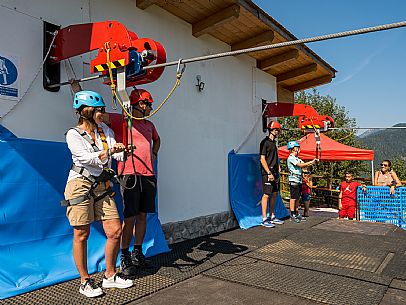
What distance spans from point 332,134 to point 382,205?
14.4 m

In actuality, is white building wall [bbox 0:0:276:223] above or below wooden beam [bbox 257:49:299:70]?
below

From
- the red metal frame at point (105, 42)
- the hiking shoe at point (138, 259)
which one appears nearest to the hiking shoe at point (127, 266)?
the hiking shoe at point (138, 259)

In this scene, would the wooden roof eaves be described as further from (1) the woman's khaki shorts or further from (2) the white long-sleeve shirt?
(1) the woman's khaki shorts

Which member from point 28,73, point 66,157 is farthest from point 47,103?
point 66,157

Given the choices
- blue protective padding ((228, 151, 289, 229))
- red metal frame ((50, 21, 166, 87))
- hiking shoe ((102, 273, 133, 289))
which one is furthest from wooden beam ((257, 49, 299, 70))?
hiking shoe ((102, 273, 133, 289))

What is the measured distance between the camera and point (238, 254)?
423cm

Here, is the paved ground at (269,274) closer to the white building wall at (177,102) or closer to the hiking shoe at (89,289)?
the hiking shoe at (89,289)

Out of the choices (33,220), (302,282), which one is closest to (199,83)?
(33,220)

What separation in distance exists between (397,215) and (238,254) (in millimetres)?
4301

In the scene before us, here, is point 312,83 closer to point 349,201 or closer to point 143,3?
point 349,201

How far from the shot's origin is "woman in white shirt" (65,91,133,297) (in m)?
2.84

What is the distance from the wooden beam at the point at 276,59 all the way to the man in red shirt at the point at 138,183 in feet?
13.7

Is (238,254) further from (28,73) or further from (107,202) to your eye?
(28,73)

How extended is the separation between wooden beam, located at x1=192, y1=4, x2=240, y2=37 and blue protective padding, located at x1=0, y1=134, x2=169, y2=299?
2.96 m
